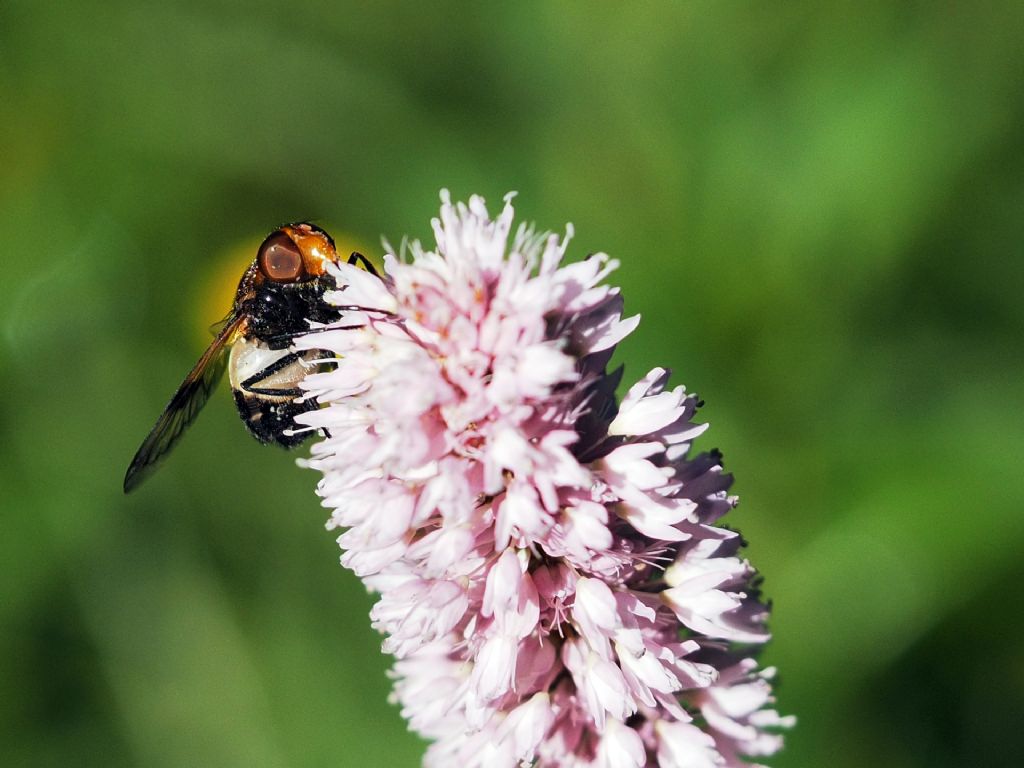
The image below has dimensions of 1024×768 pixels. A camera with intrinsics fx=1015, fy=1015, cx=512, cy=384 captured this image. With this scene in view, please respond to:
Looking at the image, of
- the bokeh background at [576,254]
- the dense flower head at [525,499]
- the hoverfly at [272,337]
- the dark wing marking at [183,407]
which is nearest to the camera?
the dense flower head at [525,499]

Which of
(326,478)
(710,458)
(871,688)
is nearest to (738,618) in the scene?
(710,458)

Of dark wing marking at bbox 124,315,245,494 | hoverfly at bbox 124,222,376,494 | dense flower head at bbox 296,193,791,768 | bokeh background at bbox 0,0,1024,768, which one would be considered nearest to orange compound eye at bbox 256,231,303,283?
hoverfly at bbox 124,222,376,494

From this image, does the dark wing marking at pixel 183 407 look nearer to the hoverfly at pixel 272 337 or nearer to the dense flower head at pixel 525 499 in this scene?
the hoverfly at pixel 272 337

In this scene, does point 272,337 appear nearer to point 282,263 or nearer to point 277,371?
point 277,371

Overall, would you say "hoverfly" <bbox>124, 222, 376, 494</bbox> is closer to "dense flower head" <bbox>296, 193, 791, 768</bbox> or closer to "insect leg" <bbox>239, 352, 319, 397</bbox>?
"insect leg" <bbox>239, 352, 319, 397</bbox>

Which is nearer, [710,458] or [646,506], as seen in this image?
[646,506]

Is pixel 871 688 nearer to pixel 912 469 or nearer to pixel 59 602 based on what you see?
pixel 912 469

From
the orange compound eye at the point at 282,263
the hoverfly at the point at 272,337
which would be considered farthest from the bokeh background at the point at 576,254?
the orange compound eye at the point at 282,263

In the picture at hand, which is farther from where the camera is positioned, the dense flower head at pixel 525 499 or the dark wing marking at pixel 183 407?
the dark wing marking at pixel 183 407
